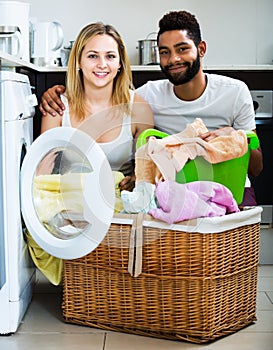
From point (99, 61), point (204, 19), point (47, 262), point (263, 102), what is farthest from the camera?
point (204, 19)

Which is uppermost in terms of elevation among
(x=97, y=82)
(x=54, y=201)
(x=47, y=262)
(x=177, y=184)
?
(x=97, y=82)

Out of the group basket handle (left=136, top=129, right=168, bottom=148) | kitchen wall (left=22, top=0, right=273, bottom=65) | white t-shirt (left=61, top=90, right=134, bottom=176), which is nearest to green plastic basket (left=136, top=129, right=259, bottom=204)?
basket handle (left=136, top=129, right=168, bottom=148)

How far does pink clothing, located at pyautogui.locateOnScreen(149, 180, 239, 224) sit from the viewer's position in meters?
2.47

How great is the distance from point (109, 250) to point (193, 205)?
0.34 m

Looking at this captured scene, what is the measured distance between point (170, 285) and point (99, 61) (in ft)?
3.13

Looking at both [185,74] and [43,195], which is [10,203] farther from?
[185,74]

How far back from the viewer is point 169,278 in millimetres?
2521

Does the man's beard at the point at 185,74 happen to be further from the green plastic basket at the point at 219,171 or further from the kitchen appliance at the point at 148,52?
the kitchen appliance at the point at 148,52

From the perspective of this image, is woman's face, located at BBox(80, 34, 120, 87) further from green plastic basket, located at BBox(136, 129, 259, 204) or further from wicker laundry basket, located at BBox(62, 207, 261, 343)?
wicker laundry basket, located at BBox(62, 207, 261, 343)

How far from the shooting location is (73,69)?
9.91ft

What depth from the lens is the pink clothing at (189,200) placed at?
2.47m

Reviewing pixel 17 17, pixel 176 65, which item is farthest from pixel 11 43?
pixel 176 65

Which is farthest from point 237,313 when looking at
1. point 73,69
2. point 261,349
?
point 73,69

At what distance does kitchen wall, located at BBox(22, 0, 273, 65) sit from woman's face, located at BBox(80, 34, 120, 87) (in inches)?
50.3
